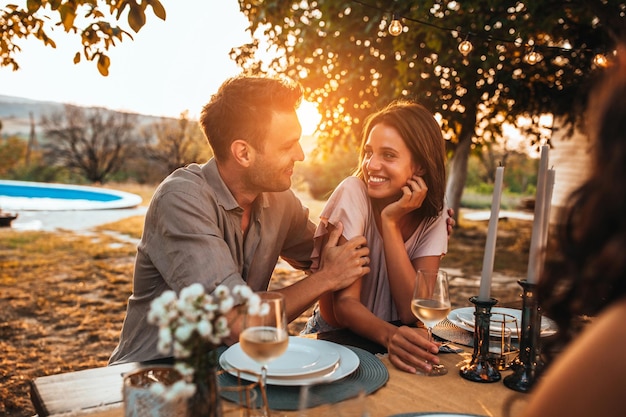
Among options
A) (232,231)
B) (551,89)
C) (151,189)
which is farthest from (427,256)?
(151,189)

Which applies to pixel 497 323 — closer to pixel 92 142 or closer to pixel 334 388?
pixel 334 388

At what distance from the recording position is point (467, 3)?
512cm

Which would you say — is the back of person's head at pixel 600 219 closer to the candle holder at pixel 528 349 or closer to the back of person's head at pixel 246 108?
the candle holder at pixel 528 349

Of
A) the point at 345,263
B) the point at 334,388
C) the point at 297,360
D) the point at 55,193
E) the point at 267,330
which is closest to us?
the point at 267,330

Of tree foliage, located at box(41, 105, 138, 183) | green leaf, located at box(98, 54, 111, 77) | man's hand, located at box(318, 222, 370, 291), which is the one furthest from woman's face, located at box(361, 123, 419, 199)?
tree foliage, located at box(41, 105, 138, 183)

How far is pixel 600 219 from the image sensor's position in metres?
0.72

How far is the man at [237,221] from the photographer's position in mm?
1984

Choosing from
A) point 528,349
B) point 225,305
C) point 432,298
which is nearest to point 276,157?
point 432,298

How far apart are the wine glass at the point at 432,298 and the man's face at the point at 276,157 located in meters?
0.96

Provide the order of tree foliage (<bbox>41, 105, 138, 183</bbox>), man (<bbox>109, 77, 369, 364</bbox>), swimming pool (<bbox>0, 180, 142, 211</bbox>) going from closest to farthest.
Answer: man (<bbox>109, 77, 369, 364</bbox>), swimming pool (<bbox>0, 180, 142, 211</bbox>), tree foliage (<bbox>41, 105, 138, 183</bbox>)

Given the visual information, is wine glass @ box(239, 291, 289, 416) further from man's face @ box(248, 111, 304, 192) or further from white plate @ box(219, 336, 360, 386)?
man's face @ box(248, 111, 304, 192)

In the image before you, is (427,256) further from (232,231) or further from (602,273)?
(602,273)

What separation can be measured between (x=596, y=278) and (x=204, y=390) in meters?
0.59

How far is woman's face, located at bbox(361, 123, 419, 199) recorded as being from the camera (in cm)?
247
